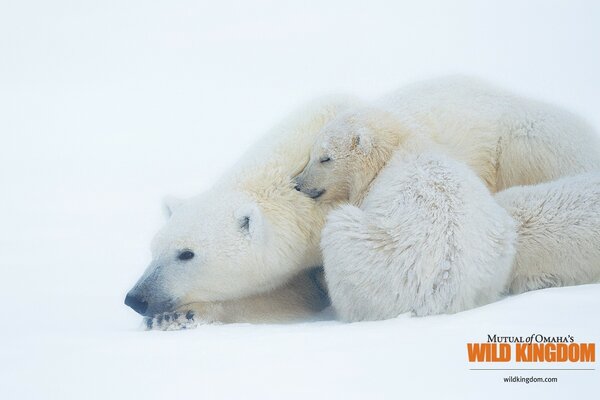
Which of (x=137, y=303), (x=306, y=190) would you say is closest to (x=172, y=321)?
(x=137, y=303)

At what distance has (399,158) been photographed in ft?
16.9

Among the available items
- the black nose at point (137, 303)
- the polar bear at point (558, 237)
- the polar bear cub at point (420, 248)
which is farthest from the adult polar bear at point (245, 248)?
the polar bear at point (558, 237)

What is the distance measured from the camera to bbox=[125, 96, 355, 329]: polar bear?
17.1 feet

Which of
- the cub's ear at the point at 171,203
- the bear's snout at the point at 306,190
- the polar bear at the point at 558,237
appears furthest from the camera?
the cub's ear at the point at 171,203

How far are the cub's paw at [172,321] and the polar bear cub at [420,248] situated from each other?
3.16 feet

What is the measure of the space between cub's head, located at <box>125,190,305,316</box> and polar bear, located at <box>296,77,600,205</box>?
0.47m

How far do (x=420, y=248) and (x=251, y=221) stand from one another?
1.24 meters

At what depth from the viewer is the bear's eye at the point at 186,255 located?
527cm

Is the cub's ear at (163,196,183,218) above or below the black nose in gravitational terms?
above

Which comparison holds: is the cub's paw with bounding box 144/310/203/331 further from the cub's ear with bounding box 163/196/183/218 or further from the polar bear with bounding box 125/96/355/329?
the cub's ear with bounding box 163/196/183/218

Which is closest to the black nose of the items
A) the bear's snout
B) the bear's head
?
the bear's head

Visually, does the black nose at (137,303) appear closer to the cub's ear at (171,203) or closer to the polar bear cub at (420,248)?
the cub's ear at (171,203)

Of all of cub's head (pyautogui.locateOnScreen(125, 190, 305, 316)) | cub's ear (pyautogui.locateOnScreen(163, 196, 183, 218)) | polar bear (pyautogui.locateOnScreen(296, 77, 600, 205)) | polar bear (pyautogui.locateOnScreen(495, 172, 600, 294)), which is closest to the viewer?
polar bear (pyautogui.locateOnScreen(495, 172, 600, 294))

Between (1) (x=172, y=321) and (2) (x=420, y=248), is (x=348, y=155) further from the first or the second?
(1) (x=172, y=321)
